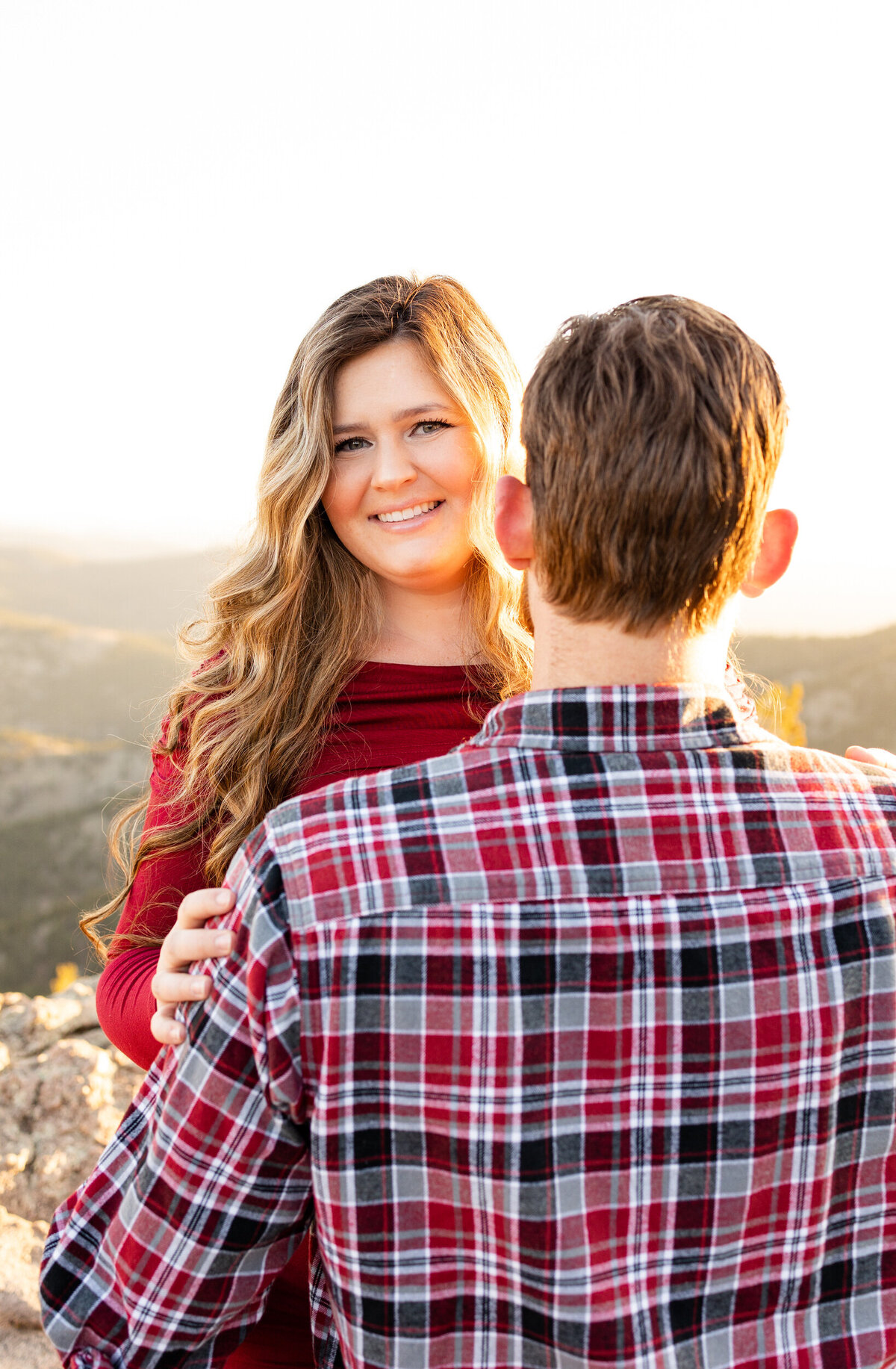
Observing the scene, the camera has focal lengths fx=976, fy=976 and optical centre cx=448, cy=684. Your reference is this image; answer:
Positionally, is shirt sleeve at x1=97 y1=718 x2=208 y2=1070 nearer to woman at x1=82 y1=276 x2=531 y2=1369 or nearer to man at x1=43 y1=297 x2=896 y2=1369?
woman at x1=82 y1=276 x2=531 y2=1369

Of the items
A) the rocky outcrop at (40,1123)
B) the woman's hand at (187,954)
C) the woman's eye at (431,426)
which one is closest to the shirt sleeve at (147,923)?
the woman's hand at (187,954)

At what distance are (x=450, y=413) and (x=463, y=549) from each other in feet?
0.97

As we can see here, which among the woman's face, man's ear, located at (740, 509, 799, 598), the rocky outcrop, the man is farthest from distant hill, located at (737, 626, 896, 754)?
the man

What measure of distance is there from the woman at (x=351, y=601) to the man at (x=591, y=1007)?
98cm

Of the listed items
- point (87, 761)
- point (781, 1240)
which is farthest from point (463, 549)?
point (87, 761)

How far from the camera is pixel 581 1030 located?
89 cm

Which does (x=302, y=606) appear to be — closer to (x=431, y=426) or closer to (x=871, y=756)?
(x=431, y=426)

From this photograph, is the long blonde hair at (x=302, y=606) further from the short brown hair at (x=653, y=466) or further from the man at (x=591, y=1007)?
the short brown hair at (x=653, y=466)

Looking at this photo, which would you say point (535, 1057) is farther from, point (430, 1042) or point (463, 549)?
point (463, 549)

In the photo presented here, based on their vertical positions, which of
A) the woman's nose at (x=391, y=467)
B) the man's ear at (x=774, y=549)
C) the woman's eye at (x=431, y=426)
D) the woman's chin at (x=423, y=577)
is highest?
the woman's eye at (x=431, y=426)

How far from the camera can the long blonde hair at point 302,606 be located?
1985 mm

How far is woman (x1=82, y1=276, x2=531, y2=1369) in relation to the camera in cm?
197

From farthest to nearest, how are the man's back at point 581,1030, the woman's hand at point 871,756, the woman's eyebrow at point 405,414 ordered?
the woman's eyebrow at point 405,414
the woman's hand at point 871,756
the man's back at point 581,1030

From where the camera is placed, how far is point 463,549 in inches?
86.1
